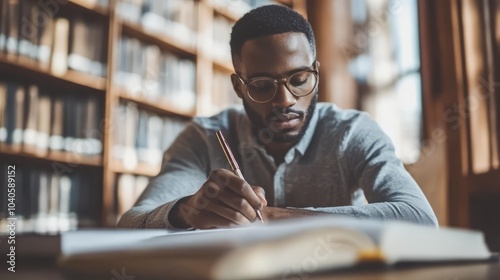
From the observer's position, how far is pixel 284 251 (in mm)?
380

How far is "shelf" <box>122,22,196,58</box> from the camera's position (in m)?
2.41

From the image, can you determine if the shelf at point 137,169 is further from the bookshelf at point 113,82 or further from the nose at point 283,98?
the nose at point 283,98

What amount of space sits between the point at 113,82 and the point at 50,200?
22.9 inches

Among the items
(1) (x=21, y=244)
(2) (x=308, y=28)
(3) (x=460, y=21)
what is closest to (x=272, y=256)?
(1) (x=21, y=244)

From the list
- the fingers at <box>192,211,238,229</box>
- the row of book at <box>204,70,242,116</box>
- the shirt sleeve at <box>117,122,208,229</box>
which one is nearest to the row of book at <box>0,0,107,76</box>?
the row of book at <box>204,70,242,116</box>

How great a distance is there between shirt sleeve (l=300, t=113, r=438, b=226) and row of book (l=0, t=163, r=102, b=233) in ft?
4.37

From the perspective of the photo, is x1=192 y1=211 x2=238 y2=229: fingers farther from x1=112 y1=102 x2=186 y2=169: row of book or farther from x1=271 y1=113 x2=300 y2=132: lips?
x1=112 y1=102 x2=186 y2=169: row of book

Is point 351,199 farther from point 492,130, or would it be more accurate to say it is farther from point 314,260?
point 492,130

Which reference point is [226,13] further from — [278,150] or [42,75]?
[278,150]


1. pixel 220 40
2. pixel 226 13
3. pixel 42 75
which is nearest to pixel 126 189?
pixel 42 75

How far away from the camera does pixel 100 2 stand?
2301 millimetres

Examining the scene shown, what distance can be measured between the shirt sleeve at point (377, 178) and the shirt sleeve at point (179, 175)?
13.0 inches

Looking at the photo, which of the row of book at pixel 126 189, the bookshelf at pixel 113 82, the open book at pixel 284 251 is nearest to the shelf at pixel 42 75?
the bookshelf at pixel 113 82

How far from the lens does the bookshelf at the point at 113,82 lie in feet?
6.89
